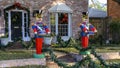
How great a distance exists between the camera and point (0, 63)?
439 inches

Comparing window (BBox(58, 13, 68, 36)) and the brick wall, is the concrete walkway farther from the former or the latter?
the brick wall

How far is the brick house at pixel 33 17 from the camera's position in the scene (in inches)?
760

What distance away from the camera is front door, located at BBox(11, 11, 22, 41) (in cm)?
1955

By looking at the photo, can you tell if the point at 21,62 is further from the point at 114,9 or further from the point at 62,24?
the point at 114,9

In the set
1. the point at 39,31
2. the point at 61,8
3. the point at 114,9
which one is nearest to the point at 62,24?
the point at 61,8

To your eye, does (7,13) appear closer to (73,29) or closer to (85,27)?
(73,29)

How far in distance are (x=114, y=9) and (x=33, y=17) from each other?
7.65 meters

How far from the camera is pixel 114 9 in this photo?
24.8 metres

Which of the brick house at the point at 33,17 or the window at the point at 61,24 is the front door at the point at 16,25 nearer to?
the brick house at the point at 33,17

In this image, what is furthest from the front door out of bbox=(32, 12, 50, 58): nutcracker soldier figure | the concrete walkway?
the concrete walkway

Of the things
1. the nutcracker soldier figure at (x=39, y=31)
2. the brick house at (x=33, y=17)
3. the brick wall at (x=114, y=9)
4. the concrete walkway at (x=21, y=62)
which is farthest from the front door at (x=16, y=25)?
the brick wall at (x=114, y=9)

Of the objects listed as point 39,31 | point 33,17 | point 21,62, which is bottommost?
point 21,62

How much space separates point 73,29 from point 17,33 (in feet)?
12.0

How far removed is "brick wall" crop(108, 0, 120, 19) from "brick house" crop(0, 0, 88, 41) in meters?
4.05
